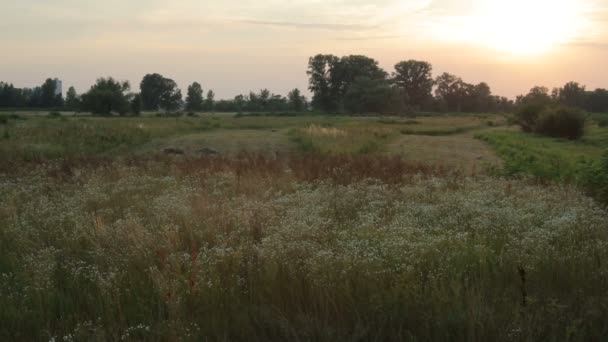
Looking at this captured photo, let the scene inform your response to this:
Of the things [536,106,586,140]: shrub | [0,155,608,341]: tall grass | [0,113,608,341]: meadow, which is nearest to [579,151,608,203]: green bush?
[0,113,608,341]: meadow

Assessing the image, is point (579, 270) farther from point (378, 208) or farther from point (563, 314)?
point (378, 208)

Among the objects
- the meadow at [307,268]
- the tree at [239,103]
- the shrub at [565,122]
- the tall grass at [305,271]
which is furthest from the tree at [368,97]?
the tall grass at [305,271]

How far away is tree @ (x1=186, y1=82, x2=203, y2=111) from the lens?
128 meters

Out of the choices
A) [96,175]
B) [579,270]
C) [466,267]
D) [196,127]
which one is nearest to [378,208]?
[466,267]

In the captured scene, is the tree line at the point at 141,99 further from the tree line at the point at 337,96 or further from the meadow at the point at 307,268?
the meadow at the point at 307,268

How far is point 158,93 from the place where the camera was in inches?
4936

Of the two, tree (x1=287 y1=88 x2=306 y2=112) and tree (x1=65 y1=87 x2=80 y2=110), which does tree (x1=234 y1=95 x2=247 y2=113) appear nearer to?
tree (x1=287 y1=88 x2=306 y2=112)

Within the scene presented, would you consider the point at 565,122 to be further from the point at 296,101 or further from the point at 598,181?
the point at 296,101

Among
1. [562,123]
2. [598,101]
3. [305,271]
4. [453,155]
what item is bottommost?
[453,155]

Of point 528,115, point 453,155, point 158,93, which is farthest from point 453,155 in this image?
point 158,93

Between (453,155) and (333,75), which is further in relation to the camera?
(333,75)

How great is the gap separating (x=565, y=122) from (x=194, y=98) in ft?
332

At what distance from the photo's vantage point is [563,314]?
434 centimetres

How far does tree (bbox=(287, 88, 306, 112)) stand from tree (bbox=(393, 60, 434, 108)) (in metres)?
33.9
